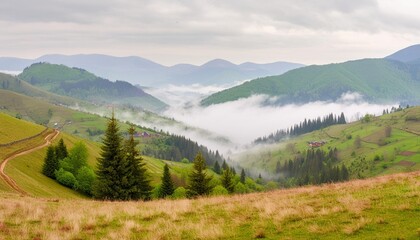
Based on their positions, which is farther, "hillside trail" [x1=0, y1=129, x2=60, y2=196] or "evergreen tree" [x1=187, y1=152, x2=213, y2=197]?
"evergreen tree" [x1=187, y1=152, x2=213, y2=197]

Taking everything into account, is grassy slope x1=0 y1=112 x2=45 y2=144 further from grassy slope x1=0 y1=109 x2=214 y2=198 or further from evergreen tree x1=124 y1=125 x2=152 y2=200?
evergreen tree x1=124 y1=125 x2=152 y2=200

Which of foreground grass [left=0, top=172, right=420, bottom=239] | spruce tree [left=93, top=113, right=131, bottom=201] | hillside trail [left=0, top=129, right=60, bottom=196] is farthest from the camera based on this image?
spruce tree [left=93, top=113, right=131, bottom=201]

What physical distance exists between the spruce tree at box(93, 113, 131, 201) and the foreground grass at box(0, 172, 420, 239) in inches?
1347

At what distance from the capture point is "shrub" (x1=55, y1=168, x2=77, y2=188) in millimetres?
84125

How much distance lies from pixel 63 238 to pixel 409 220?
15.4m

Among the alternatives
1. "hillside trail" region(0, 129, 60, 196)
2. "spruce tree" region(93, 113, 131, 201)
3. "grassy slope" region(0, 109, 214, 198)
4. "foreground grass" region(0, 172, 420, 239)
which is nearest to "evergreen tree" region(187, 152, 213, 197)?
"grassy slope" region(0, 109, 214, 198)

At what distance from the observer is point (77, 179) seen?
85.9 m

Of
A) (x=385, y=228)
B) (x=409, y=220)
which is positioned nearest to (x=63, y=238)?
(x=385, y=228)

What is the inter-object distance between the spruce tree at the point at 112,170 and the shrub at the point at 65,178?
26727 mm

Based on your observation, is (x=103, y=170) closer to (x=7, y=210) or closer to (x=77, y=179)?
(x=77, y=179)

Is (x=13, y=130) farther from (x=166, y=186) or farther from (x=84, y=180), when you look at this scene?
(x=166, y=186)

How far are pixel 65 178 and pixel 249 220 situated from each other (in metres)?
72.8

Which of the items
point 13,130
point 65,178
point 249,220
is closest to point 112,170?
point 65,178

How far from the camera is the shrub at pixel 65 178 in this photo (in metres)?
84.1
